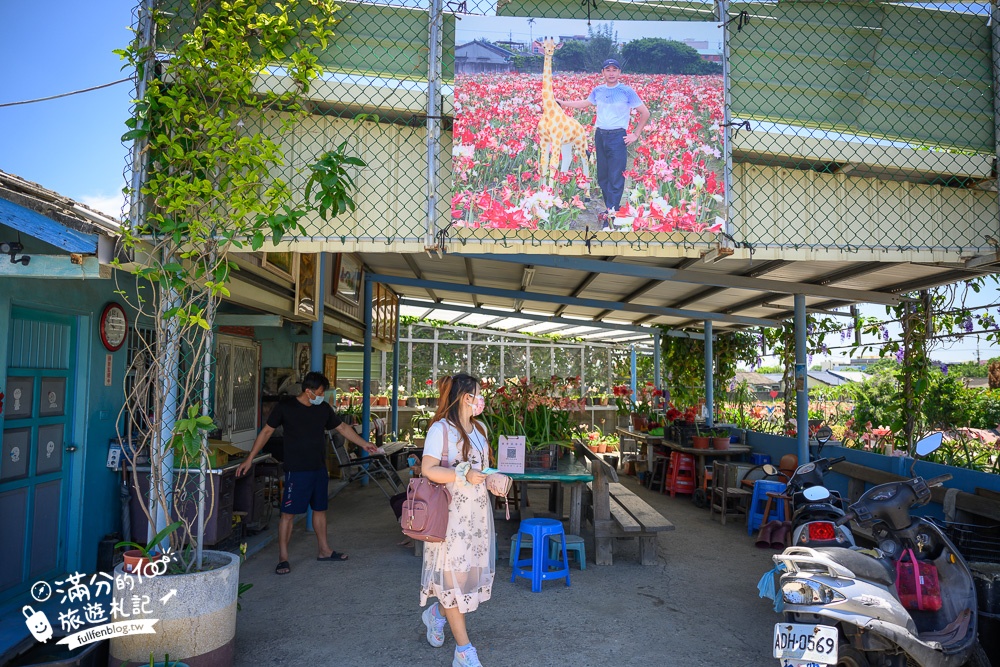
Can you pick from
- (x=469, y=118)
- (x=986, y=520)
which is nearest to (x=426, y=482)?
(x=469, y=118)

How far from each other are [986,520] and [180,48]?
601 centimetres

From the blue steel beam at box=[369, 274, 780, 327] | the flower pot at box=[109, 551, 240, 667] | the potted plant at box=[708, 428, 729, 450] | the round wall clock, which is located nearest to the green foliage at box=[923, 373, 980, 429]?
the blue steel beam at box=[369, 274, 780, 327]

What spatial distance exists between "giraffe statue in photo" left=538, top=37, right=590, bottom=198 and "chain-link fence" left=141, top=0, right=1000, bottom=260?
11 millimetres

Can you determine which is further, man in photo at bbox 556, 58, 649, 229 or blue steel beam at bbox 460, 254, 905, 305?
blue steel beam at bbox 460, 254, 905, 305

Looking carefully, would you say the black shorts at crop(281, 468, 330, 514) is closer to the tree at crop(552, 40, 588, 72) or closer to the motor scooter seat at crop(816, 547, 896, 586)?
the tree at crop(552, 40, 588, 72)

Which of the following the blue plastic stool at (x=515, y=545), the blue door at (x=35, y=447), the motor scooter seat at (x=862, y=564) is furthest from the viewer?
the blue plastic stool at (x=515, y=545)

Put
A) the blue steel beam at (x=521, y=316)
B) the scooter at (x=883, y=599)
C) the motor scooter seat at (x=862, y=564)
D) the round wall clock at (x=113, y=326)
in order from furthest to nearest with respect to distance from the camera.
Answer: the blue steel beam at (x=521, y=316), the round wall clock at (x=113, y=326), the motor scooter seat at (x=862, y=564), the scooter at (x=883, y=599)

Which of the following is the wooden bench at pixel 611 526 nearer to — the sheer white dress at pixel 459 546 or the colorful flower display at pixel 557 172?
the sheer white dress at pixel 459 546

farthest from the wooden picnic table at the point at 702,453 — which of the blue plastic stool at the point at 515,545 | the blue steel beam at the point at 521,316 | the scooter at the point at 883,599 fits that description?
the scooter at the point at 883,599

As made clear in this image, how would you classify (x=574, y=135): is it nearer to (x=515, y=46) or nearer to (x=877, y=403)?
(x=515, y=46)

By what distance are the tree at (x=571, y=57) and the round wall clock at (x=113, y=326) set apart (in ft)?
11.9

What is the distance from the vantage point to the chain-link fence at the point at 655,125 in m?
3.76

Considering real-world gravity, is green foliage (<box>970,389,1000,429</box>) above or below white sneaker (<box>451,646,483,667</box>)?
above

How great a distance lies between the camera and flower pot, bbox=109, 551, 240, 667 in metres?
3.23
